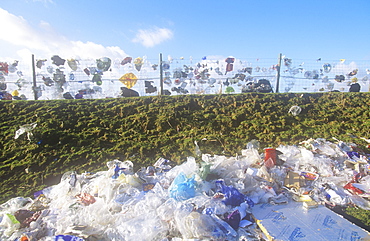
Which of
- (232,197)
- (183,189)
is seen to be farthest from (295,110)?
(183,189)

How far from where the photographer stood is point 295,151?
4.20 m

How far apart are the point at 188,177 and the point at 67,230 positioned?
1504mm

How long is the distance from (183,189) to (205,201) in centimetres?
34

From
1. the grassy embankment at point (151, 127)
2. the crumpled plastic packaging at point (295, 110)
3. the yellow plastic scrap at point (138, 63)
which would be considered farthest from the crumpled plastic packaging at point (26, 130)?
the crumpled plastic packaging at point (295, 110)

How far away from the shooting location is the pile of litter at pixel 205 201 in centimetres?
236

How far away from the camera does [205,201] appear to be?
2680 mm

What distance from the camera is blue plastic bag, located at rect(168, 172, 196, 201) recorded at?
2.84 meters

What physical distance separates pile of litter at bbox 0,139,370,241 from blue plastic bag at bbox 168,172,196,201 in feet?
0.04

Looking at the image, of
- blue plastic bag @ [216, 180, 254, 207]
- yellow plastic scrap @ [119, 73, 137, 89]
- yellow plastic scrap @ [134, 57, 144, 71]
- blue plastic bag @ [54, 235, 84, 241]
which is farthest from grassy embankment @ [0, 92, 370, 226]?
blue plastic bag @ [54, 235, 84, 241]

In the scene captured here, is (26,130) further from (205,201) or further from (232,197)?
(232,197)

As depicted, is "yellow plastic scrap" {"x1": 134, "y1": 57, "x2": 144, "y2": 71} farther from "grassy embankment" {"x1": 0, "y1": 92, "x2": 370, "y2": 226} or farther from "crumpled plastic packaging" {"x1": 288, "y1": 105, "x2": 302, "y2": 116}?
"crumpled plastic packaging" {"x1": 288, "y1": 105, "x2": 302, "y2": 116}

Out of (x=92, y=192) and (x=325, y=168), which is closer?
(x=92, y=192)

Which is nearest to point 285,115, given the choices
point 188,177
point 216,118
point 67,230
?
point 216,118

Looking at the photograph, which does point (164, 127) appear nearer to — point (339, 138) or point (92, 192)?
point (92, 192)
